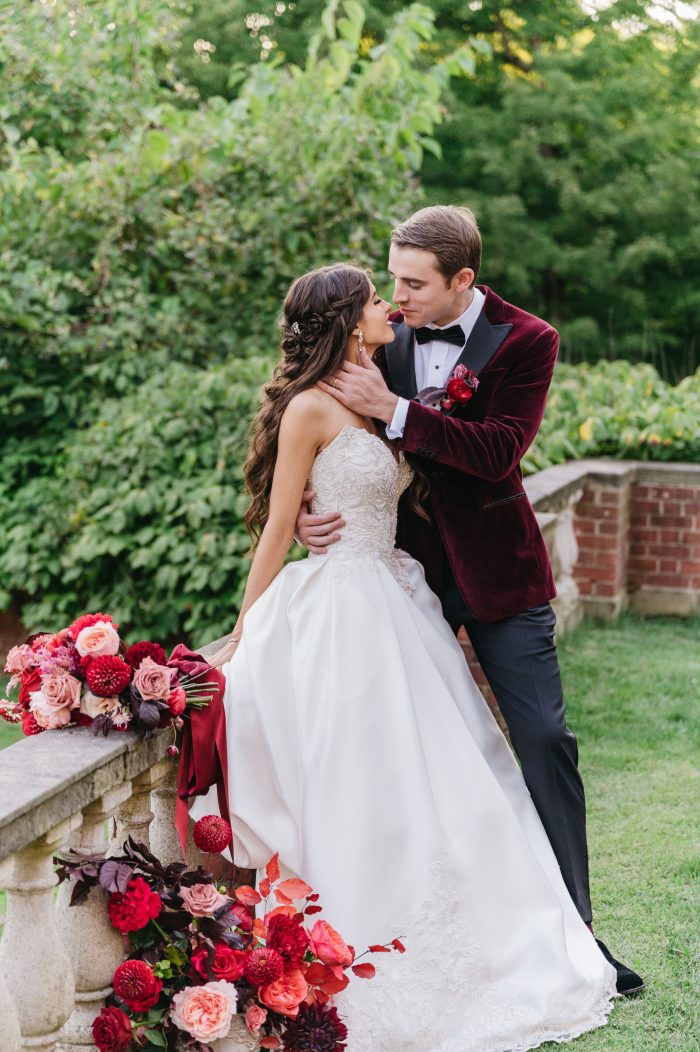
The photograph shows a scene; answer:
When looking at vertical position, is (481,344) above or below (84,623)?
above

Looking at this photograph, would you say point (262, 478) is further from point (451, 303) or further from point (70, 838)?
point (70, 838)

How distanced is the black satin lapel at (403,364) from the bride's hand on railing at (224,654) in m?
0.84

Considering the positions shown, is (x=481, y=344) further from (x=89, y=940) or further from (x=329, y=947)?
(x=89, y=940)

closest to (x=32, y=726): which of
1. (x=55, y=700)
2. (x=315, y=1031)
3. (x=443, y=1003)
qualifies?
(x=55, y=700)

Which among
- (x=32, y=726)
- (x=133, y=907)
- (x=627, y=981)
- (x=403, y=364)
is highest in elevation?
(x=403, y=364)

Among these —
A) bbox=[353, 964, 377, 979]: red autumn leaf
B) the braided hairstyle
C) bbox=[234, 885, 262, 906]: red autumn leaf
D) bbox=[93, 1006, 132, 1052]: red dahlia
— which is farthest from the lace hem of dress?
the braided hairstyle

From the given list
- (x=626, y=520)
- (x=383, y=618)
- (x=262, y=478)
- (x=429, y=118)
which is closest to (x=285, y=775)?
(x=383, y=618)

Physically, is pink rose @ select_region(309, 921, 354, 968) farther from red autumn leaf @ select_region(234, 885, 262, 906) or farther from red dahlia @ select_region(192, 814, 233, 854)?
red dahlia @ select_region(192, 814, 233, 854)

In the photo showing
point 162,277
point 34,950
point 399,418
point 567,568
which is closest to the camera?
point 34,950

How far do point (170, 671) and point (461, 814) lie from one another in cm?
90

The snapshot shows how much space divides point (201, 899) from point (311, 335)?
1.42m

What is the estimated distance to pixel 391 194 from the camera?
7258mm

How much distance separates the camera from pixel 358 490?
2980 mm

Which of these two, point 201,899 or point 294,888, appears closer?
point 201,899
